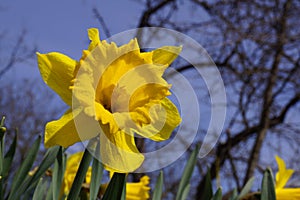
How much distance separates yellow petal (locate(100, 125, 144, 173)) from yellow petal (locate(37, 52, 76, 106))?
82 millimetres

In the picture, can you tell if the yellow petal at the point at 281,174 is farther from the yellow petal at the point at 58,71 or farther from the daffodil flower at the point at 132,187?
the yellow petal at the point at 58,71

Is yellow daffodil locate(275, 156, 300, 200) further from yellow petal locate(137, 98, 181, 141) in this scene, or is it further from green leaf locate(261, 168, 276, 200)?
yellow petal locate(137, 98, 181, 141)

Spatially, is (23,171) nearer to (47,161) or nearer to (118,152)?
(47,161)

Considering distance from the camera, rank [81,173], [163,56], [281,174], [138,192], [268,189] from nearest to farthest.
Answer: [81,173], [163,56], [268,189], [138,192], [281,174]

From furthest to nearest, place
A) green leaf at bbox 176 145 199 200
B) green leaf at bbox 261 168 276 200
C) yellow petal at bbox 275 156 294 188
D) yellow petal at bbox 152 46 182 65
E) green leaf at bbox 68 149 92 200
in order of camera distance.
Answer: yellow petal at bbox 275 156 294 188
green leaf at bbox 176 145 199 200
green leaf at bbox 261 168 276 200
yellow petal at bbox 152 46 182 65
green leaf at bbox 68 149 92 200

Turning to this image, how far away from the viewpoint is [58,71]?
641 mm

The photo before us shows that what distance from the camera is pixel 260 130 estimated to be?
4.28 m

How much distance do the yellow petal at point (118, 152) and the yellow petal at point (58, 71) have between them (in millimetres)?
82

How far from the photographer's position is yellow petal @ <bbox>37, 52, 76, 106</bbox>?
0.64m

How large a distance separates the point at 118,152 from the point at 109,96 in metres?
0.08

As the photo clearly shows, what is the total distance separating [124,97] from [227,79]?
4090 millimetres

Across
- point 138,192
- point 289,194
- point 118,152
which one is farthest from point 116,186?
point 289,194

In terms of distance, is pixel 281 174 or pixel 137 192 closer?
pixel 137 192

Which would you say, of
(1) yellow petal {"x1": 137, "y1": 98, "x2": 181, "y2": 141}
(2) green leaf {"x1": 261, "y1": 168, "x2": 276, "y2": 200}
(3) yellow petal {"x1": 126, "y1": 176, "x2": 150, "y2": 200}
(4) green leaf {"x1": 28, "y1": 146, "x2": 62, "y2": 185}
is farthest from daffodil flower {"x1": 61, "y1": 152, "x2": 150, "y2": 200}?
(1) yellow petal {"x1": 137, "y1": 98, "x2": 181, "y2": 141}
